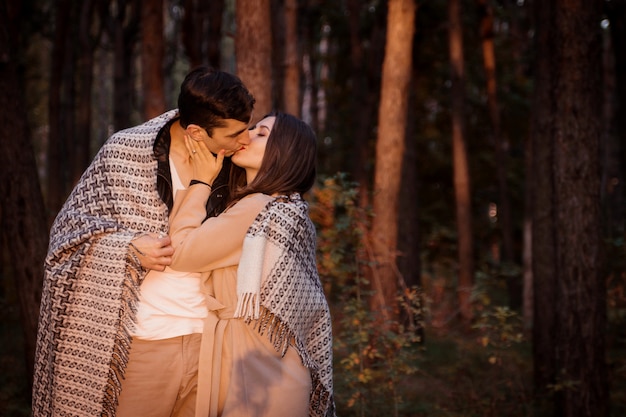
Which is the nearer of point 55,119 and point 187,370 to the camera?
point 187,370

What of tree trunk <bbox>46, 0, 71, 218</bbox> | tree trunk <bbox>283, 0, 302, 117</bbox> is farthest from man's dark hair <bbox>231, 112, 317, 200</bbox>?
tree trunk <bbox>46, 0, 71, 218</bbox>

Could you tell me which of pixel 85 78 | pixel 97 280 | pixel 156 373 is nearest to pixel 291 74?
pixel 97 280

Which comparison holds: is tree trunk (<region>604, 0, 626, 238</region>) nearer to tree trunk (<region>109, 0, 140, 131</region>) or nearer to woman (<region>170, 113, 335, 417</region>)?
tree trunk (<region>109, 0, 140, 131</region>)

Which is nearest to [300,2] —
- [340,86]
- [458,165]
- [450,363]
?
[340,86]

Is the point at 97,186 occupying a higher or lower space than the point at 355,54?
lower

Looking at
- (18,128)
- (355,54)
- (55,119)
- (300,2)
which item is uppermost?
(300,2)

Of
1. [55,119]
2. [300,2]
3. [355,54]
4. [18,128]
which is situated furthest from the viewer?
[300,2]

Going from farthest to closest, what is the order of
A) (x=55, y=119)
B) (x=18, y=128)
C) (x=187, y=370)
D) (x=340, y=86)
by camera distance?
1. (x=340, y=86)
2. (x=55, y=119)
3. (x=18, y=128)
4. (x=187, y=370)

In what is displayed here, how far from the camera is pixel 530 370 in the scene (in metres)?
10.8

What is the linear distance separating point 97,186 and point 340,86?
19.5m

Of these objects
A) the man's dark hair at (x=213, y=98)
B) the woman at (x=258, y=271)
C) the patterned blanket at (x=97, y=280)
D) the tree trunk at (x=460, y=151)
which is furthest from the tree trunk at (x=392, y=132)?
the tree trunk at (x=460, y=151)

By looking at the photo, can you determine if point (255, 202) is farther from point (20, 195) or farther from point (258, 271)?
point (20, 195)

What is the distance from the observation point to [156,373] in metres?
3.19

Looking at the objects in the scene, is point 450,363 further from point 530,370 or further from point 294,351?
point 294,351
